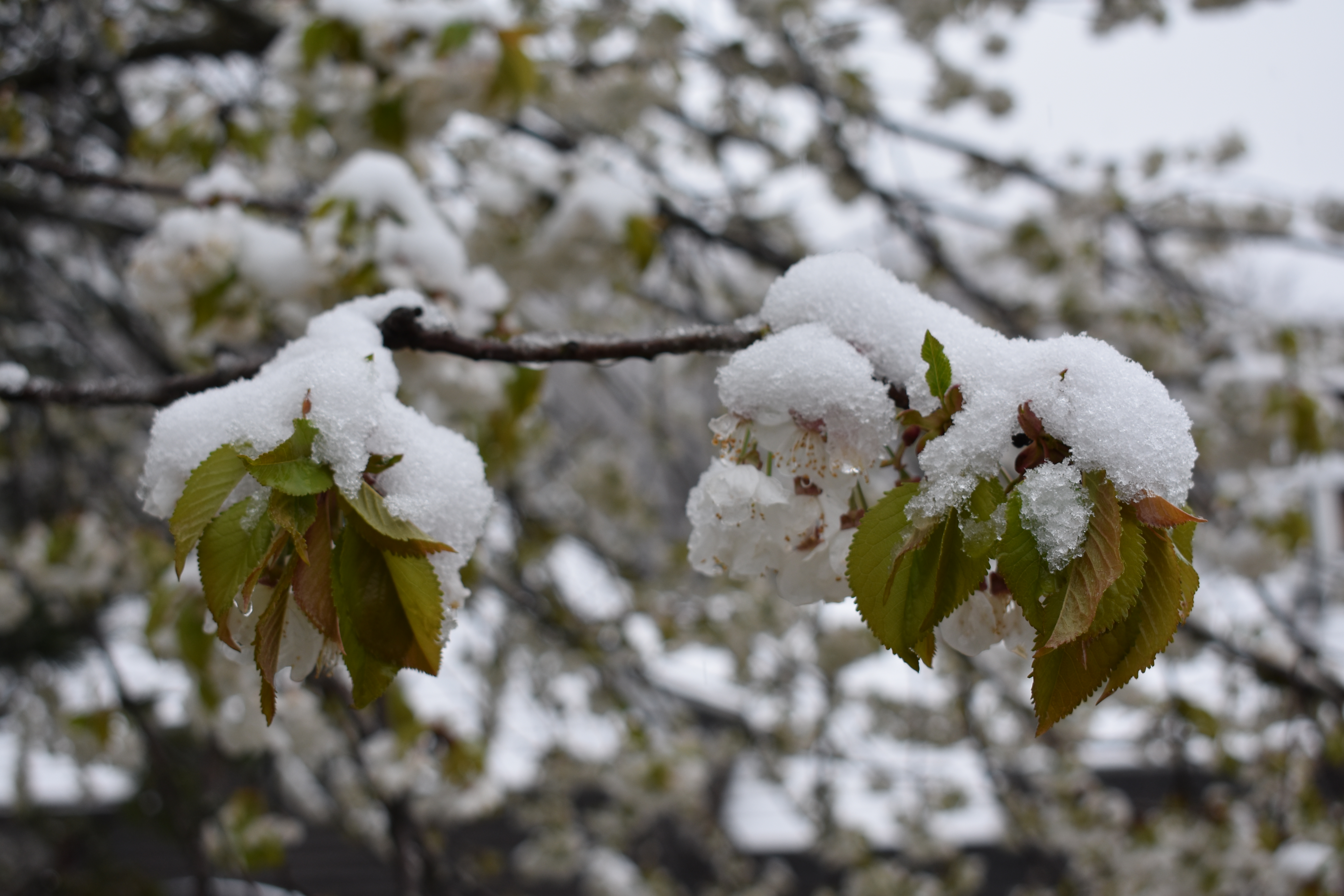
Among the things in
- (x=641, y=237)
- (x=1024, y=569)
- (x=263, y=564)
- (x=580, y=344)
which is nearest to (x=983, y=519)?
(x=1024, y=569)

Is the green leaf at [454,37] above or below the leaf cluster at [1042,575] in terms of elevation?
below

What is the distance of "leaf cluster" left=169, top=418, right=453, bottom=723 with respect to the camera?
53cm

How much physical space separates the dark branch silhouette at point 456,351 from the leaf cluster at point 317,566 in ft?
0.60

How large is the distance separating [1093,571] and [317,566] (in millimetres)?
456

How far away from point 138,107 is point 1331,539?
8.77m

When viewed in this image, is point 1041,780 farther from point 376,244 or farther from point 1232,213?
point 376,244

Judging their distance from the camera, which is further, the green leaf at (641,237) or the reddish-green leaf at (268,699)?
the green leaf at (641,237)

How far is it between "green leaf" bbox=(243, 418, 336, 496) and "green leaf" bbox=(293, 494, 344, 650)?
0.9 inches

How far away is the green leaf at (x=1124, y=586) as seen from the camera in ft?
1.65

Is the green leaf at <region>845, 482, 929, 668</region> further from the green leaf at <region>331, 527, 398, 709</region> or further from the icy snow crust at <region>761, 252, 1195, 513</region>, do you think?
the green leaf at <region>331, 527, 398, 709</region>

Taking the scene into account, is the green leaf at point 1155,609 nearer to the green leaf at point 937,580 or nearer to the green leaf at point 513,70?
the green leaf at point 937,580

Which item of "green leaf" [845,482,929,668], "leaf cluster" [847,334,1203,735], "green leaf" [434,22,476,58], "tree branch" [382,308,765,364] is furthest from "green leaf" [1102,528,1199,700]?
"green leaf" [434,22,476,58]

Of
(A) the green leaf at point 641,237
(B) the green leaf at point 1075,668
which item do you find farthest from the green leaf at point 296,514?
(A) the green leaf at point 641,237

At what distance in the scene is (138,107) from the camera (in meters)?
3.19
